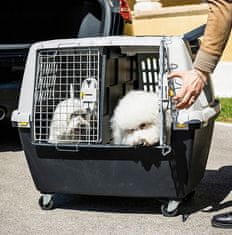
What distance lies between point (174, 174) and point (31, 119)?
3.40 feet

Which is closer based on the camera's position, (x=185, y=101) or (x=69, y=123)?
(x=185, y=101)

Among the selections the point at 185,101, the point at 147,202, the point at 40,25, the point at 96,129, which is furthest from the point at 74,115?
the point at 40,25

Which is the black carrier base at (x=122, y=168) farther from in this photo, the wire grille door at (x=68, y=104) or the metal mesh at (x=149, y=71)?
the metal mesh at (x=149, y=71)

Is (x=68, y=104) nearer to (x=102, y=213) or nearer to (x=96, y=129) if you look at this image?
(x=96, y=129)

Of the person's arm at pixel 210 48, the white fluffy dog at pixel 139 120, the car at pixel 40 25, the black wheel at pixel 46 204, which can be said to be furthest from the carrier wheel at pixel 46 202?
the person's arm at pixel 210 48

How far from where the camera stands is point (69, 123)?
14.1 feet

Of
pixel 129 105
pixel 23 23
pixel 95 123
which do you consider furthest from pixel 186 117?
pixel 23 23

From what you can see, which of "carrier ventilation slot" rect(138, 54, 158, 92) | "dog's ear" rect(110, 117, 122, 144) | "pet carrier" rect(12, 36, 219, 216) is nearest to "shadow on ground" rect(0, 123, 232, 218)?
"pet carrier" rect(12, 36, 219, 216)

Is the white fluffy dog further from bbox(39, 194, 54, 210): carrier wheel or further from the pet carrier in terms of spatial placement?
bbox(39, 194, 54, 210): carrier wheel

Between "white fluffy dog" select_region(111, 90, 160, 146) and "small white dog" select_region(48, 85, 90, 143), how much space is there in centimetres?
26

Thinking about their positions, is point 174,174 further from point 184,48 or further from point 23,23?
point 23,23

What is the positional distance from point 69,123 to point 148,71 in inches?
39.9

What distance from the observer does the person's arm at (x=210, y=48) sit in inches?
118

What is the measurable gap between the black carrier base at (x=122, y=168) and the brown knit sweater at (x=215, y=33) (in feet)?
3.30
